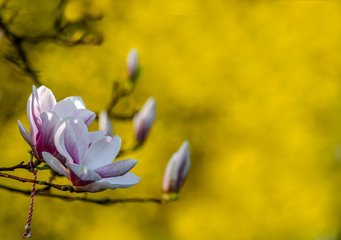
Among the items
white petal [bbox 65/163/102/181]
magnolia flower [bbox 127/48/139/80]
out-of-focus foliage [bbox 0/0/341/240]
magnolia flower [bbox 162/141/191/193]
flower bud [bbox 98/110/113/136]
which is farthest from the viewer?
out-of-focus foliage [bbox 0/0/341/240]

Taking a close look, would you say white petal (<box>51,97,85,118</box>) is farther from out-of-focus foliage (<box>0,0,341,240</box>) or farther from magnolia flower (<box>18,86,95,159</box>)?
out-of-focus foliage (<box>0,0,341,240</box>)

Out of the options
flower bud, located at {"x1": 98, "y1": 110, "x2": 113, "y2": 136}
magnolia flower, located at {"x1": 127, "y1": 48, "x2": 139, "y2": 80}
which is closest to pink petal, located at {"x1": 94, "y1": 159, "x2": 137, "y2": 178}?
flower bud, located at {"x1": 98, "y1": 110, "x2": 113, "y2": 136}

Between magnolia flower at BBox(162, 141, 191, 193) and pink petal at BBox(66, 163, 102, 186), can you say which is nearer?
pink petal at BBox(66, 163, 102, 186)

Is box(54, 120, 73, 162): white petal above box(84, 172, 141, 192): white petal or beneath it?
above

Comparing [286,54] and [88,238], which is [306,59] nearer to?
[286,54]

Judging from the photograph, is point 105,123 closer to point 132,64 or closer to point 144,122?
point 144,122

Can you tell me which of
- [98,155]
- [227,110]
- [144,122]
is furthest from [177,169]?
[227,110]

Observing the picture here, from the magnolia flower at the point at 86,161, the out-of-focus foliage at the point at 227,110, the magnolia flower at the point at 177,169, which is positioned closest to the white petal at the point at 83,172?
the magnolia flower at the point at 86,161
